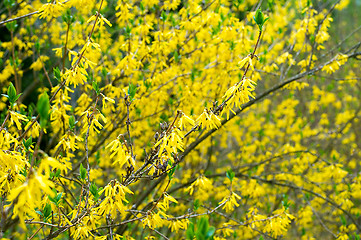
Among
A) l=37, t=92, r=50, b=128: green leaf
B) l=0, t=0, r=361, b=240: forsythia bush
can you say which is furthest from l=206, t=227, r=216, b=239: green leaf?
l=37, t=92, r=50, b=128: green leaf

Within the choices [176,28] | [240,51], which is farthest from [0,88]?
[240,51]

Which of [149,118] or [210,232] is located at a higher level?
[210,232]

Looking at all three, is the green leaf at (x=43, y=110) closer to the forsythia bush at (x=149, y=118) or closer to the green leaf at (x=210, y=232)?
the forsythia bush at (x=149, y=118)

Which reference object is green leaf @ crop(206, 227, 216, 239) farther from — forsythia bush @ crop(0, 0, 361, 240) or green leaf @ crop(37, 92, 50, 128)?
green leaf @ crop(37, 92, 50, 128)

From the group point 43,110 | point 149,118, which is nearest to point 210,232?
point 43,110

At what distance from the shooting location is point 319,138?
20.8 feet

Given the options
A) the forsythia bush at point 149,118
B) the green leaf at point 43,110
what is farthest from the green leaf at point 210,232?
the green leaf at point 43,110

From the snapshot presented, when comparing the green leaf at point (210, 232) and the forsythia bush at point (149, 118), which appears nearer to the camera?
the green leaf at point (210, 232)

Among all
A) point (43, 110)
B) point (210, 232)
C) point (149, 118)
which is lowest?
point (149, 118)

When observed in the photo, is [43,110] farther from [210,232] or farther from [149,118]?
[149,118]

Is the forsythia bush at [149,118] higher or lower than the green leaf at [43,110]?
lower

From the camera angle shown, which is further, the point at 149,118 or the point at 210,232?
the point at 149,118

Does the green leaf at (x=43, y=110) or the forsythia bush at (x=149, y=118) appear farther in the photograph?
the forsythia bush at (x=149, y=118)

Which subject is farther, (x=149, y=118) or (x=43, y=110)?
(x=149, y=118)
